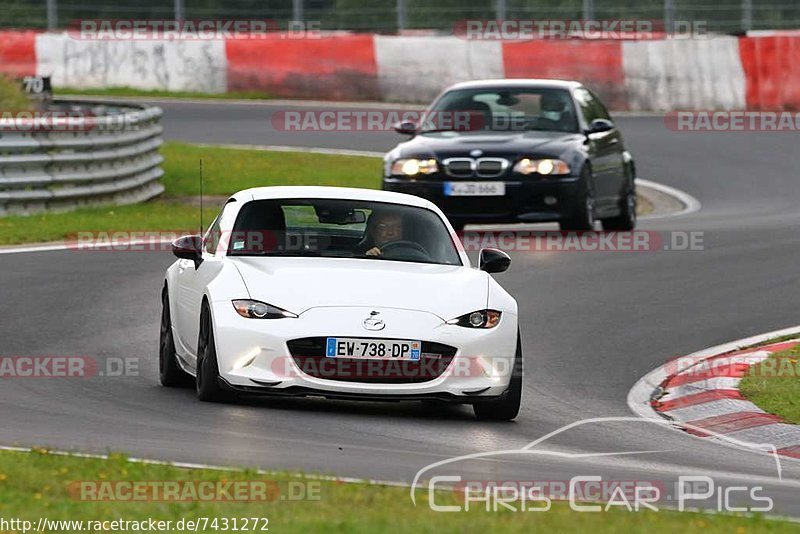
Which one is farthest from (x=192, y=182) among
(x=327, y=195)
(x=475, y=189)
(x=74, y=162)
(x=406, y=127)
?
(x=327, y=195)

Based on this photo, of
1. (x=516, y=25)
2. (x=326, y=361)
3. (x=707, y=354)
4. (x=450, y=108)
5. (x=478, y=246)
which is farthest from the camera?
(x=516, y=25)

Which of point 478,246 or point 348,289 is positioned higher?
point 348,289

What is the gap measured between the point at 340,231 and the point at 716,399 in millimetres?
2373

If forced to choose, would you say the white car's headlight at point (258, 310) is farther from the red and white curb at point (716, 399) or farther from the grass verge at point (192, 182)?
the grass verge at point (192, 182)

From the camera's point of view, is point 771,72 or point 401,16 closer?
point 771,72

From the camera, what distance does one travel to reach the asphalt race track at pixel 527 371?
8.49 metres

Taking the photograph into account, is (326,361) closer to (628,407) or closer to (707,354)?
(628,407)

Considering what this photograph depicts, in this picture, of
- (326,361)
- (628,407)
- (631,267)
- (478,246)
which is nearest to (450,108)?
(478,246)

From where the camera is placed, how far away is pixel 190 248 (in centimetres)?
1089

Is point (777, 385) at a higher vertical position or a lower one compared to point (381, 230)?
lower

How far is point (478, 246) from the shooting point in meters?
18.1

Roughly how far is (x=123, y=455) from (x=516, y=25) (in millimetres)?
27809

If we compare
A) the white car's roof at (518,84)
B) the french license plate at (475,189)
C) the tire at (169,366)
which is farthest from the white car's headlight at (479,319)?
the white car's roof at (518,84)

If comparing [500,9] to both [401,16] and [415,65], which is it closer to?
[415,65]
